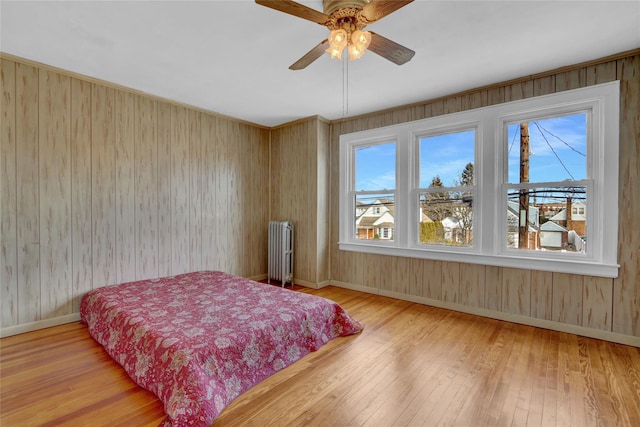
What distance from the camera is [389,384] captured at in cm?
194

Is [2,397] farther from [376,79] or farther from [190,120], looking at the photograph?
[376,79]

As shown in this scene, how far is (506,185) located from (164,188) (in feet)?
13.0

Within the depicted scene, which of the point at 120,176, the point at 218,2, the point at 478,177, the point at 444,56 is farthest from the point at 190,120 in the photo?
the point at 478,177

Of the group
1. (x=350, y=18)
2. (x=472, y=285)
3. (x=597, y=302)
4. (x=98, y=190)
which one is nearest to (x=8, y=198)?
(x=98, y=190)

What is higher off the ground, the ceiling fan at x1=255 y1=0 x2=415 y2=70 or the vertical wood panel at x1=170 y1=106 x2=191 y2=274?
the ceiling fan at x1=255 y1=0 x2=415 y2=70

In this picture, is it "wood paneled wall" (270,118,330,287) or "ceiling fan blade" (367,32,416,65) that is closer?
"ceiling fan blade" (367,32,416,65)

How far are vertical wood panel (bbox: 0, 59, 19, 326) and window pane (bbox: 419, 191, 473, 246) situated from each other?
13.9 ft

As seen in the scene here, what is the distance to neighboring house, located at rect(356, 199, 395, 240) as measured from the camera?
158 inches

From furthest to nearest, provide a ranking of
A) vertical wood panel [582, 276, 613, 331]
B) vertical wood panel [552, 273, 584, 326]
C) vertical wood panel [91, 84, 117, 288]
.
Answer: vertical wood panel [91, 84, 117, 288]
vertical wood panel [552, 273, 584, 326]
vertical wood panel [582, 276, 613, 331]

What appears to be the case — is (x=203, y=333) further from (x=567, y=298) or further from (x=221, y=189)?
(x=567, y=298)

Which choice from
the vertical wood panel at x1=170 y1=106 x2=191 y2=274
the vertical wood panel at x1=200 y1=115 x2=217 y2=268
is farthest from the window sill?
the vertical wood panel at x1=170 y1=106 x2=191 y2=274

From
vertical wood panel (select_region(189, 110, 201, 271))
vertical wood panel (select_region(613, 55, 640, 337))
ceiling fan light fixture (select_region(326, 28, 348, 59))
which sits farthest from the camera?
vertical wood panel (select_region(189, 110, 201, 271))

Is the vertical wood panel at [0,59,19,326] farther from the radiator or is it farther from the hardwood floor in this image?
the radiator

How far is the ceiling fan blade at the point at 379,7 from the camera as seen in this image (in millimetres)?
1491
